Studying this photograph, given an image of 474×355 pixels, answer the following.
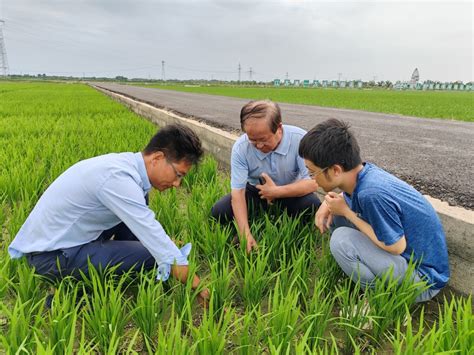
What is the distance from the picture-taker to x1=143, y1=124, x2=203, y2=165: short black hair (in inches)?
67.9

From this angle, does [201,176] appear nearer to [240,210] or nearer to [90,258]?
[240,210]

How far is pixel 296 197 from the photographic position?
2.66 m

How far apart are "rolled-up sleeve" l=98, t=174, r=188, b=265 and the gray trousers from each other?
782mm

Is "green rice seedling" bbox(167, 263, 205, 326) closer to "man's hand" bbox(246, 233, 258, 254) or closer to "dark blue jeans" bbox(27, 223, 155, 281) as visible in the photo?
"dark blue jeans" bbox(27, 223, 155, 281)

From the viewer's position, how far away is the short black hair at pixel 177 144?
67.9 inches

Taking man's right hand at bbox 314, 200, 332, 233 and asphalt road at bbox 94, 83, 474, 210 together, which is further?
asphalt road at bbox 94, 83, 474, 210

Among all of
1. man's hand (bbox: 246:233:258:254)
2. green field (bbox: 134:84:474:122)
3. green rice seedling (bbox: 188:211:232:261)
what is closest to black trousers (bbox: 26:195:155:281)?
green rice seedling (bbox: 188:211:232:261)

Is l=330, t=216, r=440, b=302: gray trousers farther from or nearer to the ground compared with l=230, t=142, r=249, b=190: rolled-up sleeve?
nearer to the ground

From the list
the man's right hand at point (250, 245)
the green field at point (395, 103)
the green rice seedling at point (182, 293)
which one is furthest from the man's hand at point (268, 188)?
the green field at point (395, 103)

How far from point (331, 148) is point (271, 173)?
98cm

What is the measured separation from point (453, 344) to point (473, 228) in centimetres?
60

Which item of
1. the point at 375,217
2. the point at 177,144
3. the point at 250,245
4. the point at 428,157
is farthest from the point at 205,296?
the point at 428,157

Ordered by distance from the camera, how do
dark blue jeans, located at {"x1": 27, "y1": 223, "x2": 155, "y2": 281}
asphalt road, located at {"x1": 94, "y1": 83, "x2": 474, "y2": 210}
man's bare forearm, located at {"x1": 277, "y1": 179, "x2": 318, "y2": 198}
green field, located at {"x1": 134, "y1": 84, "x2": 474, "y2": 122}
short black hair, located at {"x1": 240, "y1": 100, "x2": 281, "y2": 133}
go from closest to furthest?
dark blue jeans, located at {"x1": 27, "y1": 223, "x2": 155, "y2": 281}
short black hair, located at {"x1": 240, "y1": 100, "x2": 281, "y2": 133}
man's bare forearm, located at {"x1": 277, "y1": 179, "x2": 318, "y2": 198}
asphalt road, located at {"x1": 94, "y1": 83, "x2": 474, "y2": 210}
green field, located at {"x1": 134, "y1": 84, "x2": 474, "y2": 122}

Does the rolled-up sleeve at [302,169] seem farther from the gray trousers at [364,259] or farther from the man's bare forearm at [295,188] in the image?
the gray trousers at [364,259]
